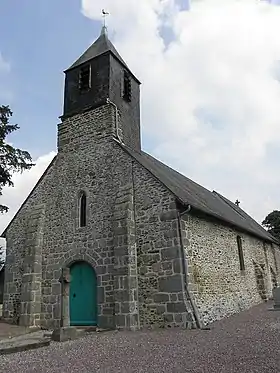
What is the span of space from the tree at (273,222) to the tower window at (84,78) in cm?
2785

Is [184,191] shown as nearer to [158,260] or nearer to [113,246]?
[158,260]

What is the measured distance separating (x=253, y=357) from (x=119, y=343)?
132 inches

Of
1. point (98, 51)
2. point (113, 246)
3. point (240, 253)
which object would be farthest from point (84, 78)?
point (240, 253)

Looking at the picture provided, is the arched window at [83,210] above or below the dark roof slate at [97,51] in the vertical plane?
below

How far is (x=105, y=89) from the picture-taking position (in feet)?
49.0

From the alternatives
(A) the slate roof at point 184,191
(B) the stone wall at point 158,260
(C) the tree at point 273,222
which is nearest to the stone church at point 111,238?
(B) the stone wall at point 158,260

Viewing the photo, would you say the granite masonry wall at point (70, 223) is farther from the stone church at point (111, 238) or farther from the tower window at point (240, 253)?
the tower window at point (240, 253)

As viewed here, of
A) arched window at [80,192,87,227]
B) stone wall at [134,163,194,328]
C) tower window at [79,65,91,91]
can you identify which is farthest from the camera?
tower window at [79,65,91,91]

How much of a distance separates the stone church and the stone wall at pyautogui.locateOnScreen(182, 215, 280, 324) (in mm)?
41

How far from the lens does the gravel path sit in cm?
573

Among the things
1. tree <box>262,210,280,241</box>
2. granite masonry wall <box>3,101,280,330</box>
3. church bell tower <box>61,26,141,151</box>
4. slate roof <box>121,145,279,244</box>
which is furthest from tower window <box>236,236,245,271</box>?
tree <box>262,210,280,241</box>

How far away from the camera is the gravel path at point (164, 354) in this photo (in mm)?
5734

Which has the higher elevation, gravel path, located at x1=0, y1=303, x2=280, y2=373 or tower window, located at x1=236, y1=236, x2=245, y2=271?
tower window, located at x1=236, y1=236, x2=245, y2=271

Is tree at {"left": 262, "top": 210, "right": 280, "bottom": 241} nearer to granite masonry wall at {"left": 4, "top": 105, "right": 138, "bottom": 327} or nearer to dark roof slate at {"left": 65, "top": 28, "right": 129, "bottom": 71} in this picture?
dark roof slate at {"left": 65, "top": 28, "right": 129, "bottom": 71}
